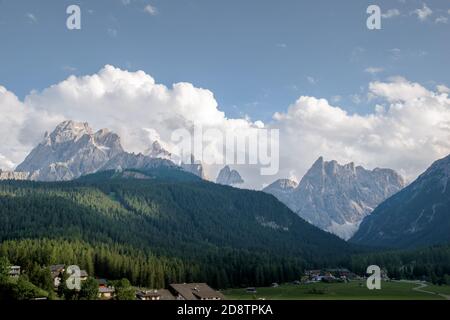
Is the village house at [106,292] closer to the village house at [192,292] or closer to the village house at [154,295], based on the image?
the village house at [154,295]

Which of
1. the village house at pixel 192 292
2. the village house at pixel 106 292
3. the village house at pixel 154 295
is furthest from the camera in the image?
the village house at pixel 192 292

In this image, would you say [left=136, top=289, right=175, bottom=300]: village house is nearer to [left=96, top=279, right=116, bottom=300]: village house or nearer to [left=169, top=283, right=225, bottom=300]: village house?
[left=169, top=283, right=225, bottom=300]: village house

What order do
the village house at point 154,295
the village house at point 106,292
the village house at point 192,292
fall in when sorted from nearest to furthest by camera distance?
the village house at point 106,292 < the village house at point 154,295 < the village house at point 192,292

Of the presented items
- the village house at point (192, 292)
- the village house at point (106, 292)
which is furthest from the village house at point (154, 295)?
the village house at point (106, 292)

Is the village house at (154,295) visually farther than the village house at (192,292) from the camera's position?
No

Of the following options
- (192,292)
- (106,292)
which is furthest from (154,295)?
(106,292)

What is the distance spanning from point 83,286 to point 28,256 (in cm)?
5864

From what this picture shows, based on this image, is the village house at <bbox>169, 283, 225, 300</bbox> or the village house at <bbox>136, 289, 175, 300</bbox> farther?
the village house at <bbox>169, 283, 225, 300</bbox>

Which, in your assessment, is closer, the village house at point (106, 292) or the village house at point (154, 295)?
the village house at point (106, 292)

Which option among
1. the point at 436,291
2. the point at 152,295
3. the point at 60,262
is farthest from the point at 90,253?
the point at 436,291

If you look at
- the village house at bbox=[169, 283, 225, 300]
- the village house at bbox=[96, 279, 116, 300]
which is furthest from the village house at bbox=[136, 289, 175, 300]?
the village house at bbox=[96, 279, 116, 300]

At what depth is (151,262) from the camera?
193 m

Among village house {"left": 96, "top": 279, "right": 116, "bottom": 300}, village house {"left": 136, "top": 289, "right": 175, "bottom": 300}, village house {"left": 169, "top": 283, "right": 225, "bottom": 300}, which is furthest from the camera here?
village house {"left": 169, "top": 283, "right": 225, "bottom": 300}
